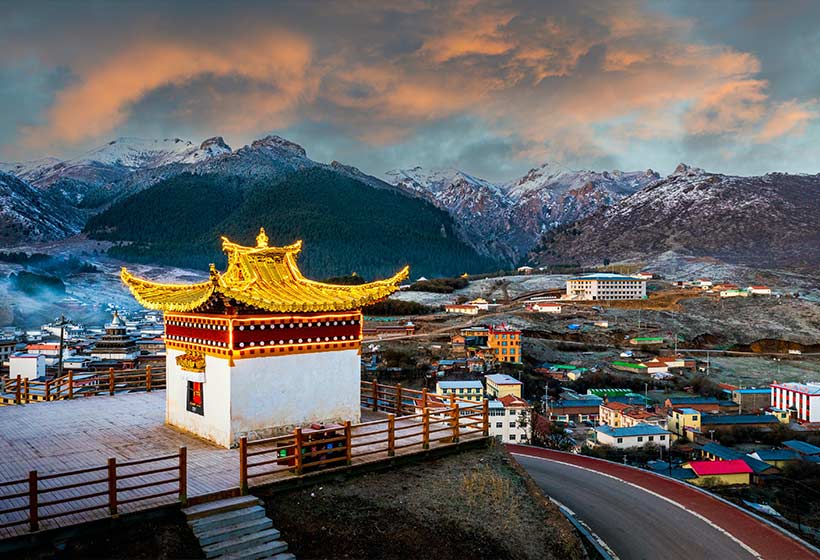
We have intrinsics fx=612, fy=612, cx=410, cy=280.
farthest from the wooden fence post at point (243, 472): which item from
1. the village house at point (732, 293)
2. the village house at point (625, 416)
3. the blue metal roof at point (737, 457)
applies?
the village house at point (732, 293)

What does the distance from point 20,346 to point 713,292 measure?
3679 inches

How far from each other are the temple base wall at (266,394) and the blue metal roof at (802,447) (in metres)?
34.0

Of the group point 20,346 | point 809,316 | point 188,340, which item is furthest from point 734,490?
point 809,316

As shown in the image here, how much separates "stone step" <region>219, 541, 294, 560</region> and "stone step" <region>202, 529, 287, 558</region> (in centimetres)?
3

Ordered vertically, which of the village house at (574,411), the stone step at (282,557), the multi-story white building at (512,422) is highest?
the stone step at (282,557)

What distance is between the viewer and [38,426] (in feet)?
41.1

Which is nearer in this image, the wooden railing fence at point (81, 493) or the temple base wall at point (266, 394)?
the wooden railing fence at point (81, 493)

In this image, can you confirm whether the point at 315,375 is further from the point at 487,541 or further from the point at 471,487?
the point at 487,541

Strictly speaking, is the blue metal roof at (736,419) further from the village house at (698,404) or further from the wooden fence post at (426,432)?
the wooden fence post at (426,432)

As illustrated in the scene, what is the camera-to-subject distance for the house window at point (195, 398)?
11.8 metres

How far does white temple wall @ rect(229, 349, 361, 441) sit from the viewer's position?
36.3 feet

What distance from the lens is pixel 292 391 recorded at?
11.7 metres

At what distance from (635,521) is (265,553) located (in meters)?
8.56

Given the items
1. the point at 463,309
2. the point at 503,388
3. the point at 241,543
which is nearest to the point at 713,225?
the point at 463,309
